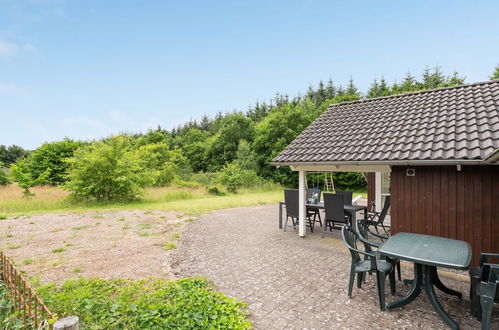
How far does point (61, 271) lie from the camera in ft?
15.1

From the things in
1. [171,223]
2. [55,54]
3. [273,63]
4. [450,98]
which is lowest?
[171,223]

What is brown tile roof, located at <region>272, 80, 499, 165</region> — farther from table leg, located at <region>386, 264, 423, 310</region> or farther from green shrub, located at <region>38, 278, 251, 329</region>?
green shrub, located at <region>38, 278, 251, 329</region>

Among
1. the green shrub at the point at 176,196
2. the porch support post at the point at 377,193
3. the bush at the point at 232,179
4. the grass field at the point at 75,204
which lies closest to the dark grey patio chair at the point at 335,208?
the porch support post at the point at 377,193

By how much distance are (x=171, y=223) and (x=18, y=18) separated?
33.9 ft

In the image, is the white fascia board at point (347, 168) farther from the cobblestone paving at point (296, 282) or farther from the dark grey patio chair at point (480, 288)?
the dark grey patio chair at point (480, 288)

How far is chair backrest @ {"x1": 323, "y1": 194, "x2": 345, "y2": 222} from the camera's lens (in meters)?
6.36

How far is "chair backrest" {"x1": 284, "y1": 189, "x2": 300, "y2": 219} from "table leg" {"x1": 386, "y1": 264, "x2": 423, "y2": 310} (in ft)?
12.5

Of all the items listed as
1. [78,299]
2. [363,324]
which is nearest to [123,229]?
[78,299]

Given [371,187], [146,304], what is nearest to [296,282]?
[146,304]

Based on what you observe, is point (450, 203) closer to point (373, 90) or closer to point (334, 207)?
point (334, 207)

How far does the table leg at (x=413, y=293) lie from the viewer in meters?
3.23

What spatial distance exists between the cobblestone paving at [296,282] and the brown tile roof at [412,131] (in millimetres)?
2057

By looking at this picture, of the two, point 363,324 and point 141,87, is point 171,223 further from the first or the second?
point 141,87

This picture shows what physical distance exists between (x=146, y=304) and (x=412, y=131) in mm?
6112
